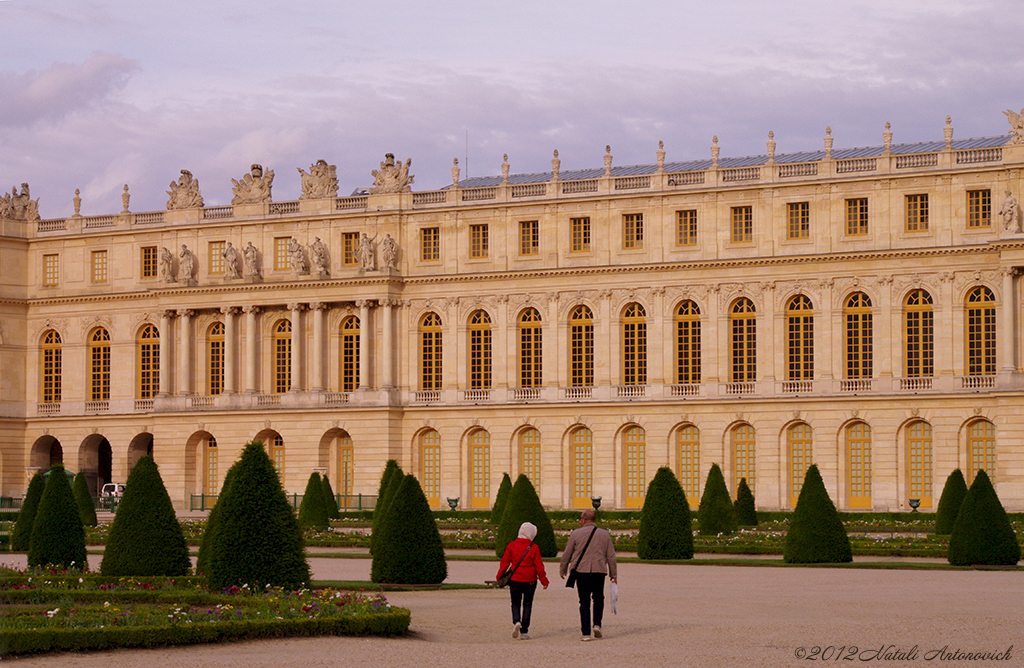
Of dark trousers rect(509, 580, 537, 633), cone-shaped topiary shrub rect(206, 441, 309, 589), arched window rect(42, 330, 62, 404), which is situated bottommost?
dark trousers rect(509, 580, 537, 633)

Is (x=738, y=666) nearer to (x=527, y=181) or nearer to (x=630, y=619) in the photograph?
(x=630, y=619)

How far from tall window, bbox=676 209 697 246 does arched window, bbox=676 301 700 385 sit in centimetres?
231

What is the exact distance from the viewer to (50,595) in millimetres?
24922

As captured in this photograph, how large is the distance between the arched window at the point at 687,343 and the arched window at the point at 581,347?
3537 millimetres

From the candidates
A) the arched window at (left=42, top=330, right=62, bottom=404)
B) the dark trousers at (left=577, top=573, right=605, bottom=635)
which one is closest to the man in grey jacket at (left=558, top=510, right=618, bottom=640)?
the dark trousers at (left=577, top=573, right=605, bottom=635)

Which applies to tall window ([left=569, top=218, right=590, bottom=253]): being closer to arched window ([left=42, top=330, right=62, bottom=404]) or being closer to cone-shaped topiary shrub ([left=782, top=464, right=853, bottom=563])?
arched window ([left=42, top=330, right=62, bottom=404])

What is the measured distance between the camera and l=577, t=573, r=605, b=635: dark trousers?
69.3 ft

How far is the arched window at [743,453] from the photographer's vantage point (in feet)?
208

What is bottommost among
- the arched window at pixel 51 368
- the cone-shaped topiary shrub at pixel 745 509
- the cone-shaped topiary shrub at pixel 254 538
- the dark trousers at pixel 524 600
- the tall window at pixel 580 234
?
the cone-shaped topiary shrub at pixel 745 509

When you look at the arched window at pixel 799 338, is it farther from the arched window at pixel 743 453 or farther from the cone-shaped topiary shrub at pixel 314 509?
the cone-shaped topiary shrub at pixel 314 509

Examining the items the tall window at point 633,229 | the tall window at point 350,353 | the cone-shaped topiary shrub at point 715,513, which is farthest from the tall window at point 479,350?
the cone-shaped topiary shrub at point 715,513

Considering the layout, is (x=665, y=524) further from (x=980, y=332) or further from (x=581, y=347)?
(x=581, y=347)

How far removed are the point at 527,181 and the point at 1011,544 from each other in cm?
4058

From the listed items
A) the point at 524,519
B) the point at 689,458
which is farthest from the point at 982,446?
the point at 524,519
